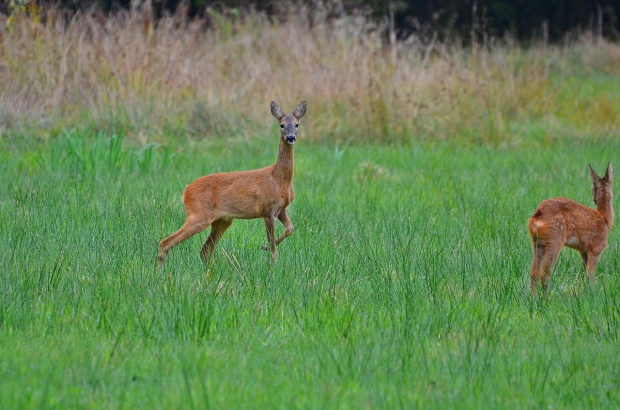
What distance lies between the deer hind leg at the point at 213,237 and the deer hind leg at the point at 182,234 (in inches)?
8.5

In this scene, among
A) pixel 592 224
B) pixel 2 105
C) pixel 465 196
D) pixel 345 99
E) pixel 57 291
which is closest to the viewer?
pixel 57 291

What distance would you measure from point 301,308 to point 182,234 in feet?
4.91

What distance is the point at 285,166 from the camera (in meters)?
6.83

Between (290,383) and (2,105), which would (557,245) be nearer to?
(290,383)

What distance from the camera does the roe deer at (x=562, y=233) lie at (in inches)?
223

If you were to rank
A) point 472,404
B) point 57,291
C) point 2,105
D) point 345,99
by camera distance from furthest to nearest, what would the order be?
point 345,99
point 2,105
point 57,291
point 472,404

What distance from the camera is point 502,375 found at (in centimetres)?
429

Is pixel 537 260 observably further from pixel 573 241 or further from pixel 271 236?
pixel 271 236

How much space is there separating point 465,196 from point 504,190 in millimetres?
506

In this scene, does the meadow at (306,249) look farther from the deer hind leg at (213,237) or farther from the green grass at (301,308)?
the deer hind leg at (213,237)

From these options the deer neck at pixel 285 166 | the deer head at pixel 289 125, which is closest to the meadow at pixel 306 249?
the deer neck at pixel 285 166

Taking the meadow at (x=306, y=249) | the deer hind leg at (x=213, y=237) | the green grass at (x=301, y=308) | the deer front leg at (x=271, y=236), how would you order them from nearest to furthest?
the green grass at (x=301, y=308), the meadow at (x=306, y=249), the deer front leg at (x=271, y=236), the deer hind leg at (x=213, y=237)

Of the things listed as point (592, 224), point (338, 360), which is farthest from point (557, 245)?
point (338, 360)

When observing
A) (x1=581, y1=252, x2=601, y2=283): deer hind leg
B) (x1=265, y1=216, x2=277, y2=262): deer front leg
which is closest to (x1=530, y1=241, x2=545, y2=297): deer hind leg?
(x1=581, y1=252, x2=601, y2=283): deer hind leg
